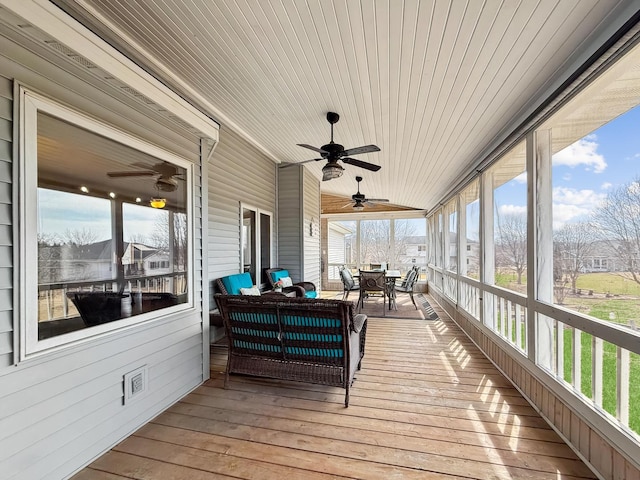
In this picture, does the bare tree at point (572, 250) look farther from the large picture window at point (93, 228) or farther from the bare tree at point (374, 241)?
the bare tree at point (374, 241)

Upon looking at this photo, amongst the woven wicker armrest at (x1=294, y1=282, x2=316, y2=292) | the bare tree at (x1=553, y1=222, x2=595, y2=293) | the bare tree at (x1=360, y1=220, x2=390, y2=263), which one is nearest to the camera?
the bare tree at (x1=553, y1=222, x2=595, y2=293)

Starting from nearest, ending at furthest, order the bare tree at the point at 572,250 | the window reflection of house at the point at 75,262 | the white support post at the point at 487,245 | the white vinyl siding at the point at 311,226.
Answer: the window reflection of house at the point at 75,262 < the bare tree at the point at 572,250 < the white support post at the point at 487,245 < the white vinyl siding at the point at 311,226

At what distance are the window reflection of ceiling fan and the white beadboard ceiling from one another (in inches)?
34.7

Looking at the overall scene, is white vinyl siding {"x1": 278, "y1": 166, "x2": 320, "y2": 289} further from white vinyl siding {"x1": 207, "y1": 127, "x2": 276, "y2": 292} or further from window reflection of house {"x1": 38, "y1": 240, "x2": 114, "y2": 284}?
window reflection of house {"x1": 38, "y1": 240, "x2": 114, "y2": 284}

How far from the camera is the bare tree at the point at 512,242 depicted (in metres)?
2.99

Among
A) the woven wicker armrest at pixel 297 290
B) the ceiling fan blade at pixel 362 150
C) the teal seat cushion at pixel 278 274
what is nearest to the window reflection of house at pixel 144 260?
the ceiling fan blade at pixel 362 150

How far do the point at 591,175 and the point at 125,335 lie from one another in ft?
11.3

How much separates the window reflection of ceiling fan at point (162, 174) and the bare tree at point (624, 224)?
10.9ft

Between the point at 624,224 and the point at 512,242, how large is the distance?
5.16ft

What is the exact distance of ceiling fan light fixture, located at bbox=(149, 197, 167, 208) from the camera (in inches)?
106

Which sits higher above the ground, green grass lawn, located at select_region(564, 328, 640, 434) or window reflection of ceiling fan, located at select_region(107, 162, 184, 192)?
window reflection of ceiling fan, located at select_region(107, 162, 184, 192)

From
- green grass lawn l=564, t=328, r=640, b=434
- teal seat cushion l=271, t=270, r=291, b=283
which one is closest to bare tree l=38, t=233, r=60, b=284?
green grass lawn l=564, t=328, r=640, b=434

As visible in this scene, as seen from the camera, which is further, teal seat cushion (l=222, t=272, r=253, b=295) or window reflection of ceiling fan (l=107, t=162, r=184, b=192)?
teal seat cushion (l=222, t=272, r=253, b=295)

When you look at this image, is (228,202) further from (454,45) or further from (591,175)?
(591,175)
